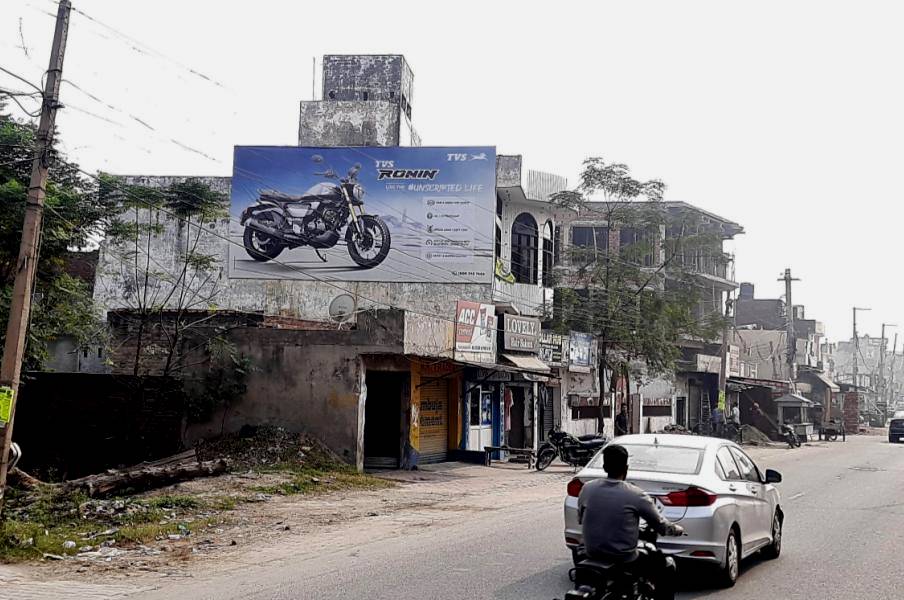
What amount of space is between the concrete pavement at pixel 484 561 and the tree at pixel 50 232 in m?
8.36

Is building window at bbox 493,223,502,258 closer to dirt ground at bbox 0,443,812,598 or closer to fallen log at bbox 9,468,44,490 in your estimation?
dirt ground at bbox 0,443,812,598

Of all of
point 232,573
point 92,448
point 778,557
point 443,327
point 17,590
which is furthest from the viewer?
point 443,327

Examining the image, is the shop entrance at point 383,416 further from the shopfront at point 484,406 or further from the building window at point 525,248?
the building window at point 525,248

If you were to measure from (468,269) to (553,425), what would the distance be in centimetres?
726

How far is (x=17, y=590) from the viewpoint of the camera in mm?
9164

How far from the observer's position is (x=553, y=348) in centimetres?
3272

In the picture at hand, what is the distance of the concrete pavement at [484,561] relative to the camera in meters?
8.64

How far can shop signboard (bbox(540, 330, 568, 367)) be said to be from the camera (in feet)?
105

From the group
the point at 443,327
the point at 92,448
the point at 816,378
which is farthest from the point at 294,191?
the point at 816,378

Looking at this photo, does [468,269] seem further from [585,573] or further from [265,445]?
[585,573]

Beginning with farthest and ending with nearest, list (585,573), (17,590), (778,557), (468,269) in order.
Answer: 1. (468,269)
2. (778,557)
3. (17,590)
4. (585,573)

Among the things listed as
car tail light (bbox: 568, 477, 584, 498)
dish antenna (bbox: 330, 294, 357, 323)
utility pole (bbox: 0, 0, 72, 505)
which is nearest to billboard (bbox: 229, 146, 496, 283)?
dish antenna (bbox: 330, 294, 357, 323)

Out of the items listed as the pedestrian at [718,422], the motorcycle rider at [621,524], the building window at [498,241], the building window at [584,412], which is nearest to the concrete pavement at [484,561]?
the motorcycle rider at [621,524]

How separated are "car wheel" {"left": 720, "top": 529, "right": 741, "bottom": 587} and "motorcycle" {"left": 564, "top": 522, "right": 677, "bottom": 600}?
255cm
